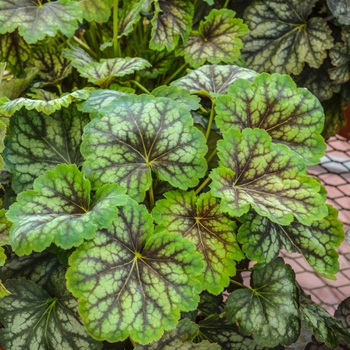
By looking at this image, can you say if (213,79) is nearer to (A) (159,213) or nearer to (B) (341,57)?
(A) (159,213)

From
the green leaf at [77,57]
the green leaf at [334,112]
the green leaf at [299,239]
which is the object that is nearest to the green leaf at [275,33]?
the green leaf at [334,112]

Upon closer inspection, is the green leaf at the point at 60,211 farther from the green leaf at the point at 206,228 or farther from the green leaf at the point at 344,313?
the green leaf at the point at 344,313

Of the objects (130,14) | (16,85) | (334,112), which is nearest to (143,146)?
(16,85)

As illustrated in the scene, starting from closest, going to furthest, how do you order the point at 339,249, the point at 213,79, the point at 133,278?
the point at 133,278, the point at 213,79, the point at 339,249

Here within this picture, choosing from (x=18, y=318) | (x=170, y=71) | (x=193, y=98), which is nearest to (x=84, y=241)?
(x=18, y=318)

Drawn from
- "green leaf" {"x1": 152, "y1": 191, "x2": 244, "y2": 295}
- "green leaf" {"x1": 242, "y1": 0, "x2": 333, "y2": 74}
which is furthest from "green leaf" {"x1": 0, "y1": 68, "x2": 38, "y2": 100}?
"green leaf" {"x1": 242, "y1": 0, "x2": 333, "y2": 74}

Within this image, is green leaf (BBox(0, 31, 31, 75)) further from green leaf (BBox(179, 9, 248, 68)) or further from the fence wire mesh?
the fence wire mesh

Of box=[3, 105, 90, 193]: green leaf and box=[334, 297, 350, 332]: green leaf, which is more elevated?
box=[3, 105, 90, 193]: green leaf
